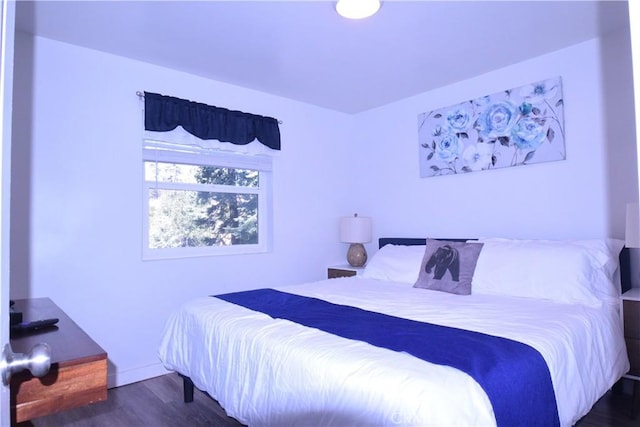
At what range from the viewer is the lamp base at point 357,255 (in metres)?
3.90

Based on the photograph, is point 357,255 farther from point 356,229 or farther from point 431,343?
point 431,343

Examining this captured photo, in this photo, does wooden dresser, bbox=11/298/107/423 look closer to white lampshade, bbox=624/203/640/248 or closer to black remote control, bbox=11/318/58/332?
black remote control, bbox=11/318/58/332

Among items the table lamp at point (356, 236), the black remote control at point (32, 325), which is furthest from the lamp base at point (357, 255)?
the black remote control at point (32, 325)

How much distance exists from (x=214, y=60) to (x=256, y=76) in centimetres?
42

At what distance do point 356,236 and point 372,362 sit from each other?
8.67 feet

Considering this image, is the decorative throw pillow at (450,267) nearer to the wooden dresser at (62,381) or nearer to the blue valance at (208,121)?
the blue valance at (208,121)

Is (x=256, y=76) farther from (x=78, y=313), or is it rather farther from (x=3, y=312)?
(x=3, y=312)

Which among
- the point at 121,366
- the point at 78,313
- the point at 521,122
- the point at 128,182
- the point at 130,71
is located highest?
the point at 130,71

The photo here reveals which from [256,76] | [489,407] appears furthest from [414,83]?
[489,407]

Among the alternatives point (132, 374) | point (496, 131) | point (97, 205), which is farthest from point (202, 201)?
point (496, 131)

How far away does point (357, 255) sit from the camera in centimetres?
390

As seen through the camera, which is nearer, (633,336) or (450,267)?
(633,336)

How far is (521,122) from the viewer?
2.95 meters

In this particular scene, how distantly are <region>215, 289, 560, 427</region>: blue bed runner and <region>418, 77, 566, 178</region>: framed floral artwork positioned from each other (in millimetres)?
1919
